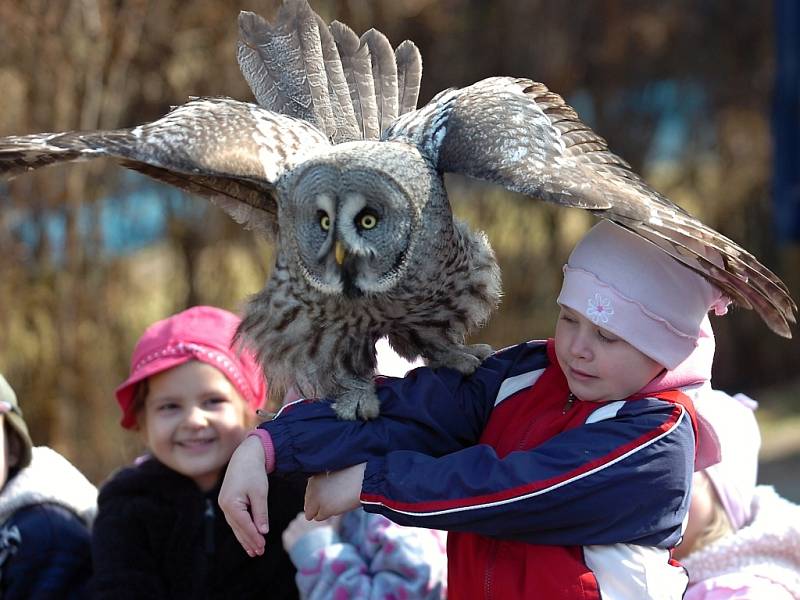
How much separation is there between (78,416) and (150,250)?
3.89 feet

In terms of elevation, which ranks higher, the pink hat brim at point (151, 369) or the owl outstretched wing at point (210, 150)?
the owl outstretched wing at point (210, 150)

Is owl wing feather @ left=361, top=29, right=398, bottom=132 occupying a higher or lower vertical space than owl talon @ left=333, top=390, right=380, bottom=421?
higher

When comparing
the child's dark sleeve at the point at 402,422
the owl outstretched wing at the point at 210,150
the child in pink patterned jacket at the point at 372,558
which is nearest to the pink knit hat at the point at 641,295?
the child's dark sleeve at the point at 402,422

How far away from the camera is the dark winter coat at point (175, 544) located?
3127 mm

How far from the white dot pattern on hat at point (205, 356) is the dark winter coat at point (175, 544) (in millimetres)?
307

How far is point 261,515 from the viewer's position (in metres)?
2.29

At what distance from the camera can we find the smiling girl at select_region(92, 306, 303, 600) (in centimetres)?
315

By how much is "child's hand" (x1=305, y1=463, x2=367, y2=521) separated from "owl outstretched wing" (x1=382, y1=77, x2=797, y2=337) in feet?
2.41

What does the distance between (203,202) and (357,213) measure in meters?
4.14

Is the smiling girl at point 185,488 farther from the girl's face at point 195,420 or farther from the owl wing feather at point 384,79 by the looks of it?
the owl wing feather at point 384,79

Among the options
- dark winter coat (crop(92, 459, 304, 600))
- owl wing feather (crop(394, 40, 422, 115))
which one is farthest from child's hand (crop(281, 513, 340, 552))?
owl wing feather (crop(394, 40, 422, 115))

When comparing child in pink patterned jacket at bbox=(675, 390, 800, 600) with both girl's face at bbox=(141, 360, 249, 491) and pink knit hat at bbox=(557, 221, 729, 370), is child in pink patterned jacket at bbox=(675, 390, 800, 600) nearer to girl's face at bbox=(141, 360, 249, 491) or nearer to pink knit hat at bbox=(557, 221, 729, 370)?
pink knit hat at bbox=(557, 221, 729, 370)

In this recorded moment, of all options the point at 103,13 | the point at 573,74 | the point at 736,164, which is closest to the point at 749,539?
the point at 103,13

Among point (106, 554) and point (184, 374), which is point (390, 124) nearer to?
point (184, 374)
